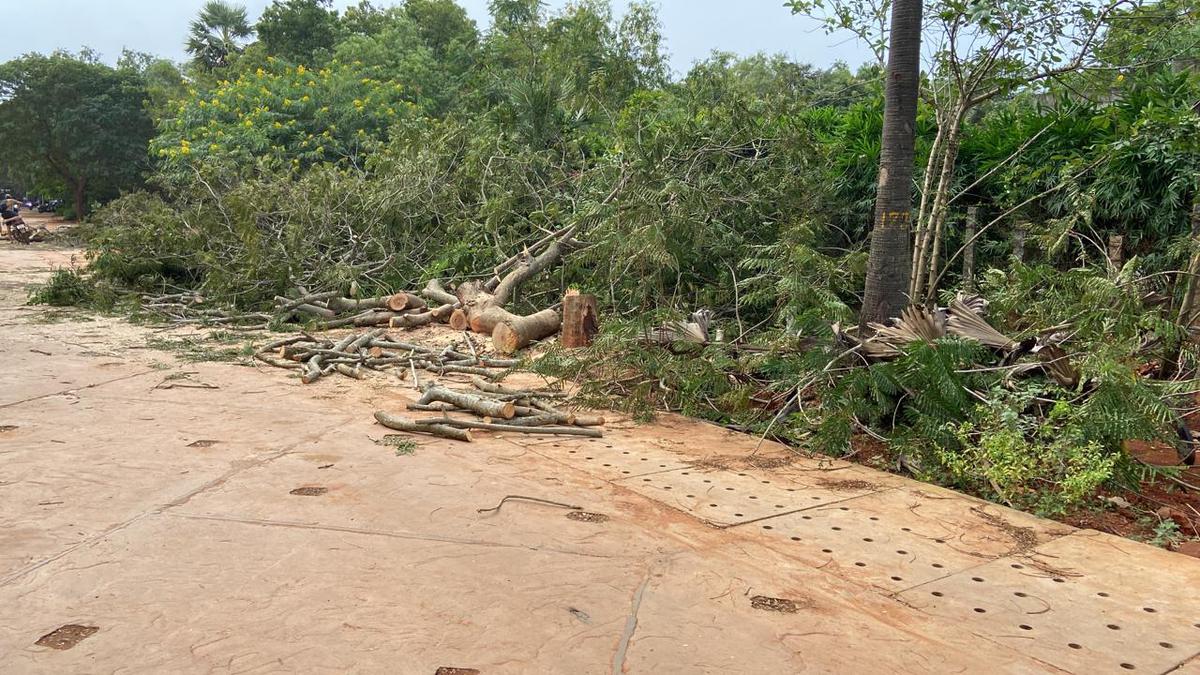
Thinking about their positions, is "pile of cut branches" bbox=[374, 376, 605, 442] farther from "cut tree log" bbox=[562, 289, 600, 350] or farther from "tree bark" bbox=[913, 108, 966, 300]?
"tree bark" bbox=[913, 108, 966, 300]

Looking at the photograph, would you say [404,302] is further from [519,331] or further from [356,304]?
[519,331]

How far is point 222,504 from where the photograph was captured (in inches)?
166

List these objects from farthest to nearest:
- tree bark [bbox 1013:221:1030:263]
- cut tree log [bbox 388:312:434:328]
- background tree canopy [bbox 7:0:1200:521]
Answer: cut tree log [bbox 388:312:434:328] < tree bark [bbox 1013:221:1030:263] < background tree canopy [bbox 7:0:1200:521]

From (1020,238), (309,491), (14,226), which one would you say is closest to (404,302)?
(309,491)

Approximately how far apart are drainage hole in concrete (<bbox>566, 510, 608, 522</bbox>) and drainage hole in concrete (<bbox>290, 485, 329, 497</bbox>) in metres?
1.30

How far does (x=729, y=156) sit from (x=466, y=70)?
63.6ft

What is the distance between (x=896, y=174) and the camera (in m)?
6.39

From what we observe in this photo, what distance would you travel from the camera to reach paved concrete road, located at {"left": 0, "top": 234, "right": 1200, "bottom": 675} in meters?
2.80

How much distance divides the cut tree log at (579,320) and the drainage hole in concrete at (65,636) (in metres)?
6.05

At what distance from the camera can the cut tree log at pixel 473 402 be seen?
20.2 feet

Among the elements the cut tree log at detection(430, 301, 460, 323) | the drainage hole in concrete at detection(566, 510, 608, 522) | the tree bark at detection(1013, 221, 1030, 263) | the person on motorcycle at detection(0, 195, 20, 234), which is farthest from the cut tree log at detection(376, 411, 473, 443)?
the person on motorcycle at detection(0, 195, 20, 234)

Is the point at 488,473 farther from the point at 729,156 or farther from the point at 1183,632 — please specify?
the point at 729,156

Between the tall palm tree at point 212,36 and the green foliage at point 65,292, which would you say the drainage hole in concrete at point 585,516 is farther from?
the tall palm tree at point 212,36

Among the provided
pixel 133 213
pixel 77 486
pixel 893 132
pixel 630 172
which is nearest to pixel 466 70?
pixel 133 213
